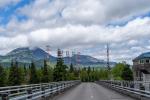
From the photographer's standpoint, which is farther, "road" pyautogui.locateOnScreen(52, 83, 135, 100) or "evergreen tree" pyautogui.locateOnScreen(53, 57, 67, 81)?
"evergreen tree" pyautogui.locateOnScreen(53, 57, 67, 81)

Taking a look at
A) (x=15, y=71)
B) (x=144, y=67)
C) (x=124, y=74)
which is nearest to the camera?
(x=15, y=71)

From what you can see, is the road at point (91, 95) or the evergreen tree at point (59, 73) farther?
the evergreen tree at point (59, 73)


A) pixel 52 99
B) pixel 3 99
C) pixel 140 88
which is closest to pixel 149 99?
pixel 140 88

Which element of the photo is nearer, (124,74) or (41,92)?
(41,92)

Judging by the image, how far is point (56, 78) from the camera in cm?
11094

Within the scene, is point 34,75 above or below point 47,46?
below

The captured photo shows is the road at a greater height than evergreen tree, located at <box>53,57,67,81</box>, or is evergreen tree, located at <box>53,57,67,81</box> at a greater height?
evergreen tree, located at <box>53,57,67,81</box>

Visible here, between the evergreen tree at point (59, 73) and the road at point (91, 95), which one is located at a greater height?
the evergreen tree at point (59, 73)

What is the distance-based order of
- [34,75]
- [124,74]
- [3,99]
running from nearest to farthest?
[3,99] → [34,75] → [124,74]

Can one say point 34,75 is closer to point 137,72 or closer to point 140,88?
point 137,72

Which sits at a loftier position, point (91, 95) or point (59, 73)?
point (59, 73)

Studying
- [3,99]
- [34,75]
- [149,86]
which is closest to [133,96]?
[149,86]

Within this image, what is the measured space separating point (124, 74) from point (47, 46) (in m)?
32.8

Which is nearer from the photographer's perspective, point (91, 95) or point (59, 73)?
point (91, 95)
